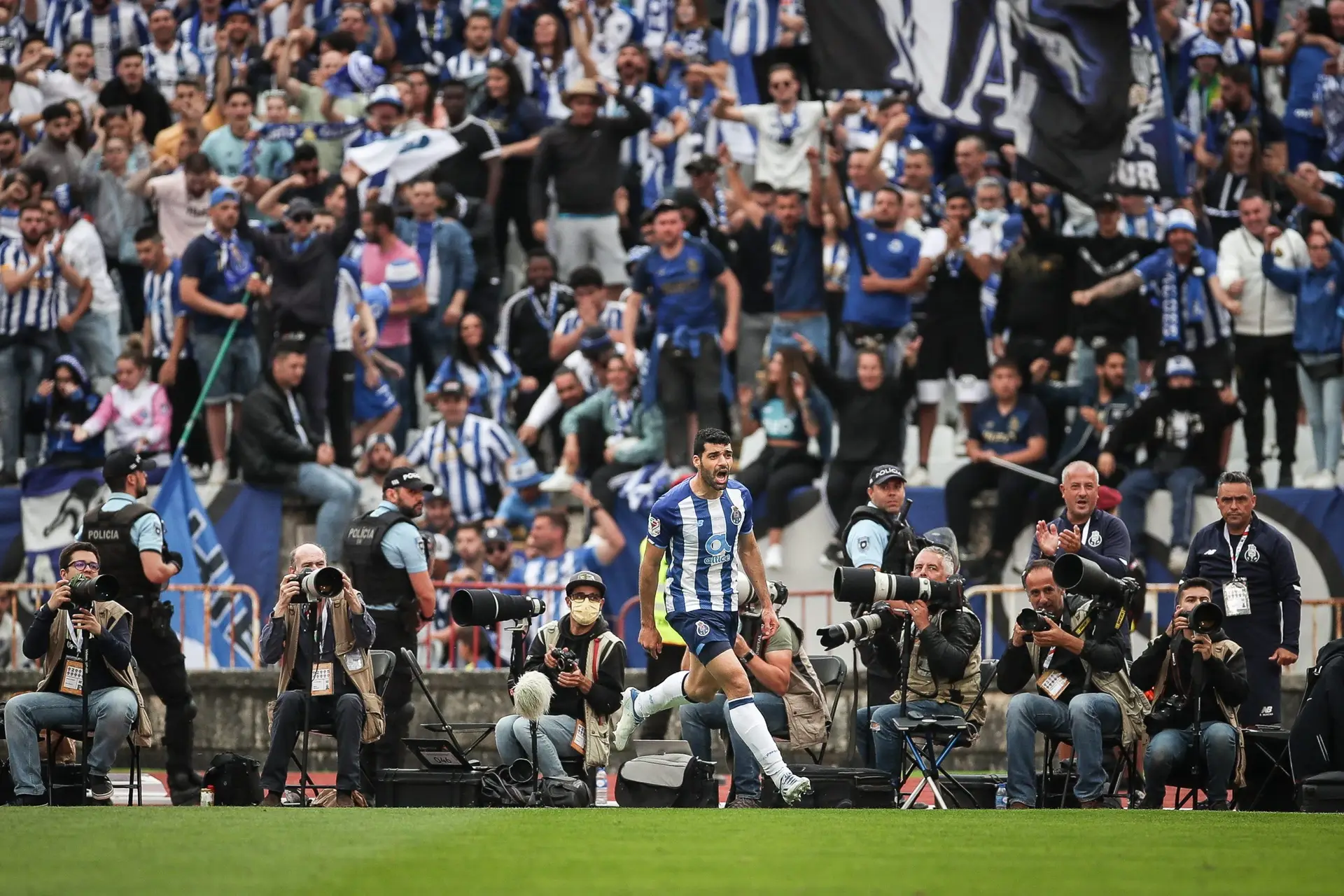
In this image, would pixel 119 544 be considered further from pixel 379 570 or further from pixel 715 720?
pixel 715 720

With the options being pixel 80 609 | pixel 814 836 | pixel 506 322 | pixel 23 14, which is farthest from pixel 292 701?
pixel 23 14

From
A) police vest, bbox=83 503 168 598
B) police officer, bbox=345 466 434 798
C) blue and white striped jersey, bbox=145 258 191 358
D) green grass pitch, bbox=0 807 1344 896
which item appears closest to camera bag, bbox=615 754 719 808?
green grass pitch, bbox=0 807 1344 896

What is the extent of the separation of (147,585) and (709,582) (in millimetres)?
3894

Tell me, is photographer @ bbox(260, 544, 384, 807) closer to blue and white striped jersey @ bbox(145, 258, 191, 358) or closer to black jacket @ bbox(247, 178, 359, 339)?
black jacket @ bbox(247, 178, 359, 339)

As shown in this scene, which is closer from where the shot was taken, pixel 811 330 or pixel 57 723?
pixel 57 723

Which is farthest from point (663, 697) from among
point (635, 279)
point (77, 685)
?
point (635, 279)

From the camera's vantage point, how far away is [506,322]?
64.4 feet

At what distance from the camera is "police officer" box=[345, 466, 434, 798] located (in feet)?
44.9

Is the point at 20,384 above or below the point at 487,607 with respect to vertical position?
above

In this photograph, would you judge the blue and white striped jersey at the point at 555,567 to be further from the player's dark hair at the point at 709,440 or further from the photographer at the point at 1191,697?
the photographer at the point at 1191,697

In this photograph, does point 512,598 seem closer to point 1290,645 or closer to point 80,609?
point 80,609

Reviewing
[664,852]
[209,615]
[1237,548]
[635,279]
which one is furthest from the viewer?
[635,279]

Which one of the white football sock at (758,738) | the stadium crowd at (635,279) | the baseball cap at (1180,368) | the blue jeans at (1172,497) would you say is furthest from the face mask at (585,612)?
the baseball cap at (1180,368)

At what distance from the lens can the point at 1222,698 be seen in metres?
12.7
